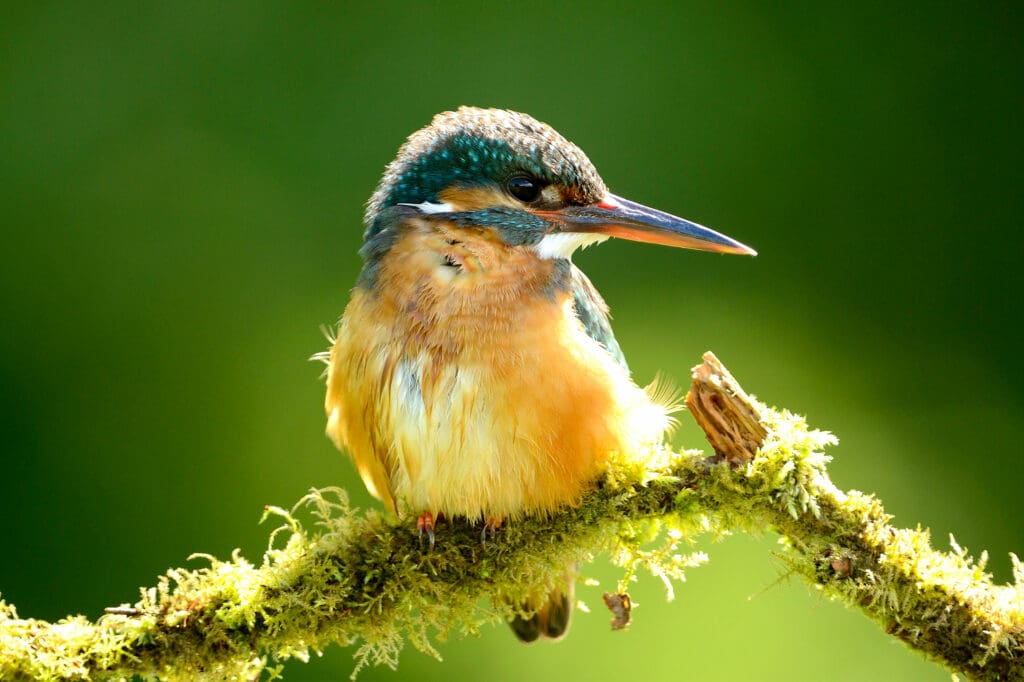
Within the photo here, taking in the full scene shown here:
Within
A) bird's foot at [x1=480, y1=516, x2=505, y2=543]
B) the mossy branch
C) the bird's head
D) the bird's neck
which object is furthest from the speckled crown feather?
bird's foot at [x1=480, y1=516, x2=505, y2=543]

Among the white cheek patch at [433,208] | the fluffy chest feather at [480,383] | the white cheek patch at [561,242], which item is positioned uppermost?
the white cheek patch at [433,208]

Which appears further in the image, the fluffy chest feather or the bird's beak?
the bird's beak

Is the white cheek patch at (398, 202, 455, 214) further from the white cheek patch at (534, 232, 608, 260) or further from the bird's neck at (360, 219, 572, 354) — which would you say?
the white cheek patch at (534, 232, 608, 260)

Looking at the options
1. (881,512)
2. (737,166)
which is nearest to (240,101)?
(737,166)

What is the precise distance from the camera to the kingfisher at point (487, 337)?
2432 mm

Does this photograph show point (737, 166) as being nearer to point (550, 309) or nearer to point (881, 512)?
point (550, 309)

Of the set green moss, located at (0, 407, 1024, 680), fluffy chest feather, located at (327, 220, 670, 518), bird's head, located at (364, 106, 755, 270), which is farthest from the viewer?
bird's head, located at (364, 106, 755, 270)

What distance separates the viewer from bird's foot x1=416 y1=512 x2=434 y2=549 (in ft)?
8.02

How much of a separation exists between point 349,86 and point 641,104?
1.22 meters

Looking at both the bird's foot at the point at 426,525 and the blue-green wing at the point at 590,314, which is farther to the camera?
the blue-green wing at the point at 590,314

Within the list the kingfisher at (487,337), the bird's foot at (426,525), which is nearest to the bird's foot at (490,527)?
the kingfisher at (487,337)

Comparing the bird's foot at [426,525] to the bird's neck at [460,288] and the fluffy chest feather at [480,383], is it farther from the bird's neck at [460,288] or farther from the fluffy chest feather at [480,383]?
the bird's neck at [460,288]

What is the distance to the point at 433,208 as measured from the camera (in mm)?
2676

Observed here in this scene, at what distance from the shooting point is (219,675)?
7.34ft
